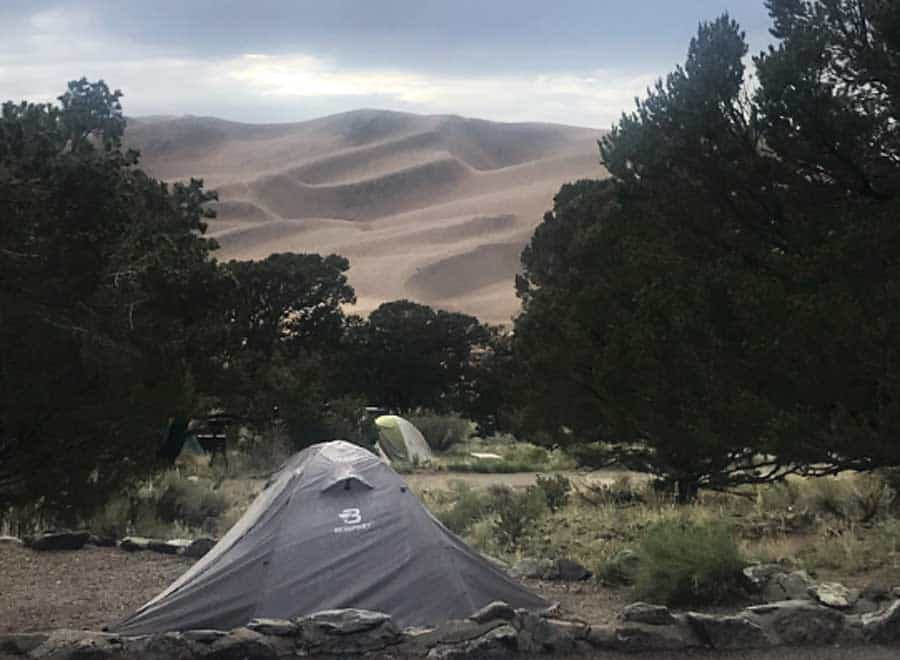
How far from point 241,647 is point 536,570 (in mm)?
4870

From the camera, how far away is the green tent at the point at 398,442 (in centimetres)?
3481

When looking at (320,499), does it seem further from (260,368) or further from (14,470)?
(260,368)

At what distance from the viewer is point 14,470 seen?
9.71 metres

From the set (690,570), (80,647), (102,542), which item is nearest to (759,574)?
(690,570)

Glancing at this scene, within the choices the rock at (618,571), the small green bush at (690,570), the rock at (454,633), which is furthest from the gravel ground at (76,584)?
the small green bush at (690,570)

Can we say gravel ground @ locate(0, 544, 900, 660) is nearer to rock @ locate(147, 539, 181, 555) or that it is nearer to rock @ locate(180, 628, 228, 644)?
rock @ locate(147, 539, 181, 555)

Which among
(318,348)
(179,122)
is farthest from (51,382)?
(179,122)

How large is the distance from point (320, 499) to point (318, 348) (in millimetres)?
23732

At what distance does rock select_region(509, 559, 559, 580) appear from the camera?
1305cm

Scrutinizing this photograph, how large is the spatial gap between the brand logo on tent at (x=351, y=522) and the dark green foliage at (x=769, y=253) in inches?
119

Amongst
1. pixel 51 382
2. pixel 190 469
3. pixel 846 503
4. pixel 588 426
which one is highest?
pixel 51 382

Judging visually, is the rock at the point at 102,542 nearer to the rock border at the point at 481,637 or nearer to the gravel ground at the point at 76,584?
the gravel ground at the point at 76,584

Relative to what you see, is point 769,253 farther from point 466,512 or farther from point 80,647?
point 466,512

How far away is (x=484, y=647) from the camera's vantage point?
346 inches
